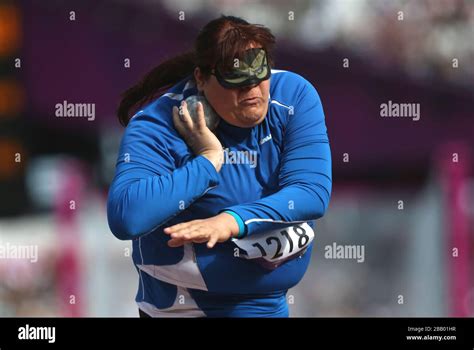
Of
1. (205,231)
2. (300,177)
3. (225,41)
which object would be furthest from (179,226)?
(225,41)

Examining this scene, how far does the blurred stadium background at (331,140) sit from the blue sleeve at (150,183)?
398 cm

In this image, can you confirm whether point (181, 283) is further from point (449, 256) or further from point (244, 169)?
point (449, 256)

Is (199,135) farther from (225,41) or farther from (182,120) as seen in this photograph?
(225,41)

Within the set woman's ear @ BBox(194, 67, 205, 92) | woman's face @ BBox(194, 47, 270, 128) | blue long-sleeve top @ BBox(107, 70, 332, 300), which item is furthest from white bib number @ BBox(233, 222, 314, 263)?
woman's ear @ BBox(194, 67, 205, 92)

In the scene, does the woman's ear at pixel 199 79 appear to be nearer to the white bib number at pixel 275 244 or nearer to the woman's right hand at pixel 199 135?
the woman's right hand at pixel 199 135

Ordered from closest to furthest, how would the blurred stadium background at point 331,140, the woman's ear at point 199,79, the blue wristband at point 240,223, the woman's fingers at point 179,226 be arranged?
1. the woman's fingers at point 179,226
2. the blue wristband at point 240,223
3. the woman's ear at point 199,79
4. the blurred stadium background at point 331,140

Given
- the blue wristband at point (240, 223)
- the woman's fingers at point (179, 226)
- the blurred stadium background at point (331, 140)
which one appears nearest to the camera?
the woman's fingers at point (179, 226)

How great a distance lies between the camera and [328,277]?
6.79 metres

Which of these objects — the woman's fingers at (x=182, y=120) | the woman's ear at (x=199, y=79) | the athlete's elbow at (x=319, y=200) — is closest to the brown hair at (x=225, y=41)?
the woman's ear at (x=199, y=79)

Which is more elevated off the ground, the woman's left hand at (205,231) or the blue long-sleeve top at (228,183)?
the blue long-sleeve top at (228,183)

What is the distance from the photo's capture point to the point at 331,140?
691cm

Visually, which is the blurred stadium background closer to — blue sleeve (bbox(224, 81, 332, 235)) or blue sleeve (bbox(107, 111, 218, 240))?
blue sleeve (bbox(224, 81, 332, 235))

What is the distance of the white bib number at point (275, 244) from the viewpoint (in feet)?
8.20

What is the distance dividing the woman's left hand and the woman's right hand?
5.2 inches
